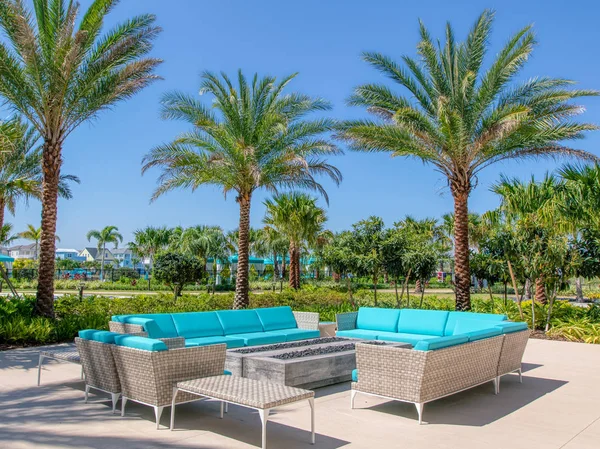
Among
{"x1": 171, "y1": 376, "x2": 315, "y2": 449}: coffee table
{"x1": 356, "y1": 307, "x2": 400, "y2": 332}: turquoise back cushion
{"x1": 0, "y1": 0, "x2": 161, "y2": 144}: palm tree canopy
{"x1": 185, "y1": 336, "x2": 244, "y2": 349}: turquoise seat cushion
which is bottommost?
{"x1": 171, "y1": 376, "x2": 315, "y2": 449}: coffee table

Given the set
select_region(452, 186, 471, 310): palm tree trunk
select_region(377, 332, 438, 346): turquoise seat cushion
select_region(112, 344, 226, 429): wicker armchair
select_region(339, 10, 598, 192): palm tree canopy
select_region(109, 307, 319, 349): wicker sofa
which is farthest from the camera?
select_region(452, 186, 471, 310): palm tree trunk

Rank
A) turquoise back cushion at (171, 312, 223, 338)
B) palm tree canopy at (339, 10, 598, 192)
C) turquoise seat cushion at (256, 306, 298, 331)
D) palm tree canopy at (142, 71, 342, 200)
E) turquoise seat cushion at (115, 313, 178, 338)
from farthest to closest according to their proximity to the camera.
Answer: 1. palm tree canopy at (142, 71, 342, 200)
2. palm tree canopy at (339, 10, 598, 192)
3. turquoise seat cushion at (256, 306, 298, 331)
4. turquoise back cushion at (171, 312, 223, 338)
5. turquoise seat cushion at (115, 313, 178, 338)

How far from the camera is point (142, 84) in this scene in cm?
1280

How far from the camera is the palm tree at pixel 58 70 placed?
11281mm

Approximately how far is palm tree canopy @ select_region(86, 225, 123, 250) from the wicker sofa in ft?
187

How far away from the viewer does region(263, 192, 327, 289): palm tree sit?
2588cm

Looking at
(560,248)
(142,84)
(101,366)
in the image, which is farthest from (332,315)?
(101,366)

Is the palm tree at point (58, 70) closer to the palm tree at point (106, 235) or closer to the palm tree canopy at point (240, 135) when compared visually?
the palm tree canopy at point (240, 135)

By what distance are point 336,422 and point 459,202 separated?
10287 mm

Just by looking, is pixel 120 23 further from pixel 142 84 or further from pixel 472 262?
pixel 472 262

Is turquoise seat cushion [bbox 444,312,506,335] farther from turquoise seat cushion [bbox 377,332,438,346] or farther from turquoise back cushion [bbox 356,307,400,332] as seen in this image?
turquoise back cushion [bbox 356,307,400,332]

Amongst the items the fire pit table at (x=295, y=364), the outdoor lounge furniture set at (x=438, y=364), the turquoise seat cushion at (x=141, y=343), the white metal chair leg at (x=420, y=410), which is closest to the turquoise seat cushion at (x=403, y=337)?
A: the fire pit table at (x=295, y=364)

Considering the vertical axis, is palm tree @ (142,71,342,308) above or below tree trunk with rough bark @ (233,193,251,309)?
above

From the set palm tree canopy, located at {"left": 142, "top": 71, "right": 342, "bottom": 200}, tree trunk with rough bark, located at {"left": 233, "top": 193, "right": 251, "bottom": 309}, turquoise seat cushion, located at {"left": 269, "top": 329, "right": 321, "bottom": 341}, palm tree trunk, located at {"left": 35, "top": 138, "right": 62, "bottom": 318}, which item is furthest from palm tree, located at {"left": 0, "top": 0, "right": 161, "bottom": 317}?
turquoise seat cushion, located at {"left": 269, "top": 329, "right": 321, "bottom": 341}
